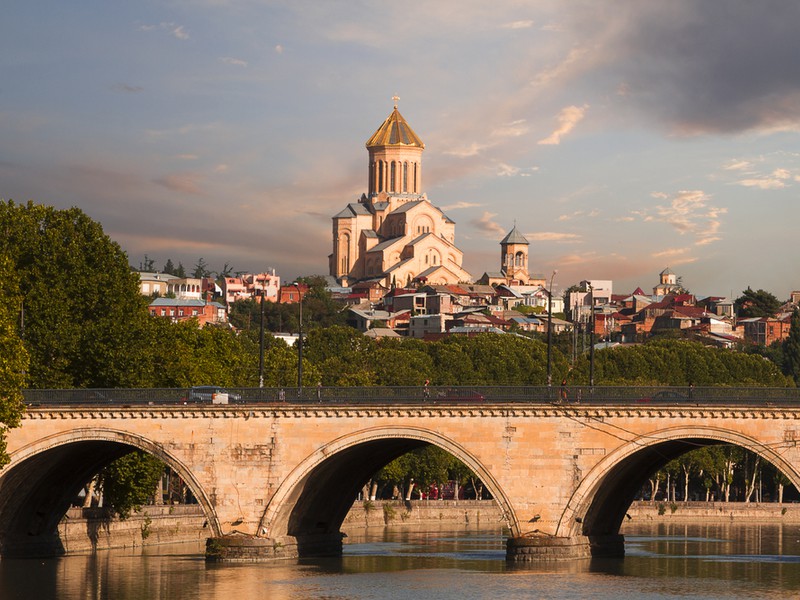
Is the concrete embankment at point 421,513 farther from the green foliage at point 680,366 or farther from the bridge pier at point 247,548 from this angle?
the green foliage at point 680,366

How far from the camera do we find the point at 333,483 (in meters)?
67.2

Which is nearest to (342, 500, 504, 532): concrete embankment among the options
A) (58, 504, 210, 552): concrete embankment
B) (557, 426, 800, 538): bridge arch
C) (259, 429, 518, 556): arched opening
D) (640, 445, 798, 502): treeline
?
(58, 504, 210, 552): concrete embankment

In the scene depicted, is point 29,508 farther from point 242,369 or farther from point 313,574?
point 242,369

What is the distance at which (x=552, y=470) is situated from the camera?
195 ft

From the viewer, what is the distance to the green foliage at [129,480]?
234 ft

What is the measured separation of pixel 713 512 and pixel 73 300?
4918cm

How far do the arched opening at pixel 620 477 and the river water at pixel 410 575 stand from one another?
4.67 ft

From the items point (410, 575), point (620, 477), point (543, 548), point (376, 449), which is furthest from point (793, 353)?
point (543, 548)

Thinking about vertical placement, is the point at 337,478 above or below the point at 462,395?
below

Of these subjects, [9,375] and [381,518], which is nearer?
[9,375]

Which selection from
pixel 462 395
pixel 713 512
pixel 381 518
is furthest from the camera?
pixel 713 512

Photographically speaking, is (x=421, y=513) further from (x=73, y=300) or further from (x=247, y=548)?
(x=247, y=548)

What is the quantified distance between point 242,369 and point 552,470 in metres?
33.1

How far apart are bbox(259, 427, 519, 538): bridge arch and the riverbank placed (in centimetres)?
1086
